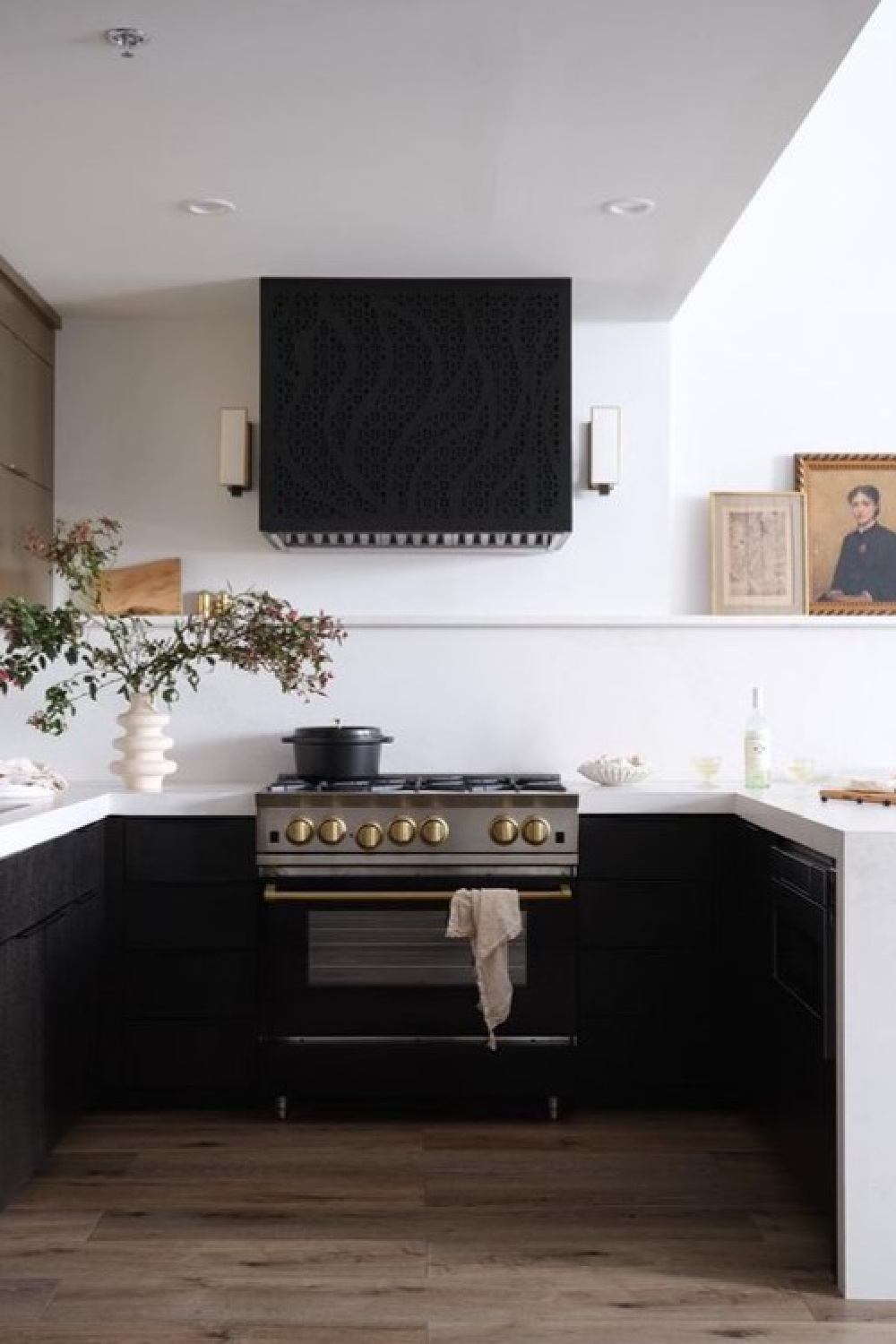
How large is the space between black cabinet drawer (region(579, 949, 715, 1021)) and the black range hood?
4.38ft

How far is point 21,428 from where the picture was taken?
4.57 m

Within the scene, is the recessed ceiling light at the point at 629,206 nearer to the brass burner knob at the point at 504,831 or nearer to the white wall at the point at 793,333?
the white wall at the point at 793,333

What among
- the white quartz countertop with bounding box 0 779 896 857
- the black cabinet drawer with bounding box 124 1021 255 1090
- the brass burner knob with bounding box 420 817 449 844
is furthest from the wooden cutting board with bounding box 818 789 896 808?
the black cabinet drawer with bounding box 124 1021 255 1090

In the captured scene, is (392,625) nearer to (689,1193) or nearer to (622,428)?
(622,428)

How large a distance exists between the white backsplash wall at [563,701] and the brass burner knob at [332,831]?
0.81 m

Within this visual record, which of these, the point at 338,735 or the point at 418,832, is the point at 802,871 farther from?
the point at 338,735

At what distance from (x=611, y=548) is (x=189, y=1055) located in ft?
6.98

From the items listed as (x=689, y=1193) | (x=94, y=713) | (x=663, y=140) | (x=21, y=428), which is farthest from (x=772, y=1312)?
(x=21, y=428)

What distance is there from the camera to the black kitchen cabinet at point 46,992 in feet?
10.5

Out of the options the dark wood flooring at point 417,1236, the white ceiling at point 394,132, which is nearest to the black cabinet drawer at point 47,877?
the dark wood flooring at point 417,1236

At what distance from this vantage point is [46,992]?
3.49 metres

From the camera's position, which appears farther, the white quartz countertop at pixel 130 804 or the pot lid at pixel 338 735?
the pot lid at pixel 338 735

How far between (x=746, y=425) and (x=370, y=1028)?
2.43 metres

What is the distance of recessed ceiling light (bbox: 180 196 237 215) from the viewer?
383 cm
